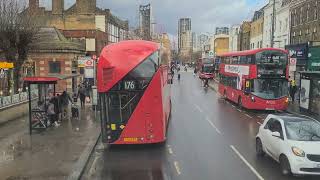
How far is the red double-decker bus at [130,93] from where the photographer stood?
1656 cm

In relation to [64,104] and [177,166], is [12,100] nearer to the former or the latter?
[64,104]

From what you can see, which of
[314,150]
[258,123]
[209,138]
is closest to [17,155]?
[209,138]

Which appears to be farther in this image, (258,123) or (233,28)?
(233,28)

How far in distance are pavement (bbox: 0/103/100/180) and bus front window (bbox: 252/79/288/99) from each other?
10625 mm

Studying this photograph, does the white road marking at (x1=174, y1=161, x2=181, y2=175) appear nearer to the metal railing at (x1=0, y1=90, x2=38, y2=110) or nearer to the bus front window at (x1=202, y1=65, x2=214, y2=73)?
the metal railing at (x1=0, y1=90, x2=38, y2=110)

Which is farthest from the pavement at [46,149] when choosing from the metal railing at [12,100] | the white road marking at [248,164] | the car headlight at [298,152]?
the car headlight at [298,152]

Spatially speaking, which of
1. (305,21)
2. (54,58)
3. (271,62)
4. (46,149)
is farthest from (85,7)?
(46,149)

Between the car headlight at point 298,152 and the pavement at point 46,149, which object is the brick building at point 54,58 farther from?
the car headlight at point 298,152

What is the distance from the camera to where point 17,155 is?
1574 centimetres

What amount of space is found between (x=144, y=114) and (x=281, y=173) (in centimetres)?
537

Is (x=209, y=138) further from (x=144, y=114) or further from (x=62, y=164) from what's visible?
(x=62, y=164)

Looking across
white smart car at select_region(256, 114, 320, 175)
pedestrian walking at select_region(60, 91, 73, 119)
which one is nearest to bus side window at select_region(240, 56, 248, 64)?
pedestrian walking at select_region(60, 91, 73, 119)

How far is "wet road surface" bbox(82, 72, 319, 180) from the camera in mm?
13328

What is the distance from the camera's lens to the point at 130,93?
16609 millimetres
